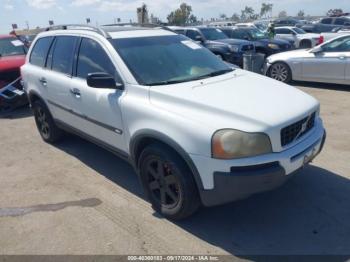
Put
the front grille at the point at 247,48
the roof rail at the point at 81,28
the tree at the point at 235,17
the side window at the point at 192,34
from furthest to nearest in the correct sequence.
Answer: the tree at the point at 235,17 → the side window at the point at 192,34 → the front grille at the point at 247,48 → the roof rail at the point at 81,28

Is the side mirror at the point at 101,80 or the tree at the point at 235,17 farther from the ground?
the tree at the point at 235,17

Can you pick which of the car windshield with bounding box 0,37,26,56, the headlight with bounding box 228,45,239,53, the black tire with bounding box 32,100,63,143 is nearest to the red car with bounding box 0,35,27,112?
the car windshield with bounding box 0,37,26,56

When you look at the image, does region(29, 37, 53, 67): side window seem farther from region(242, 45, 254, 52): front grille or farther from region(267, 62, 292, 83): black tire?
region(242, 45, 254, 52): front grille

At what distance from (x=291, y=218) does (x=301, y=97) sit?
120 centimetres

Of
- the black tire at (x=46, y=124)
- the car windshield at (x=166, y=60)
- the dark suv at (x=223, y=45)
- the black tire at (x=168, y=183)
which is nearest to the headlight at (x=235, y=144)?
the black tire at (x=168, y=183)

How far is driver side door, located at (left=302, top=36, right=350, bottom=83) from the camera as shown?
347 inches

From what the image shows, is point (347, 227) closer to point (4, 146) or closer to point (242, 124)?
point (242, 124)

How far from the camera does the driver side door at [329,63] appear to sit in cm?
882

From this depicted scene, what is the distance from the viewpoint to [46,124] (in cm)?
583

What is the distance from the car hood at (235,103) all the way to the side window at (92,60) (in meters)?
0.74

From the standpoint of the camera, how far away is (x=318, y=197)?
3.85 metres

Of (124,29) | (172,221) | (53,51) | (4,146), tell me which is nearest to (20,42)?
(4,146)

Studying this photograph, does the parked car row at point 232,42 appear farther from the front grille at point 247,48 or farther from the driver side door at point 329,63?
the driver side door at point 329,63

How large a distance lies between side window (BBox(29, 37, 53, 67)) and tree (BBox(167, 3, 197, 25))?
186 feet
